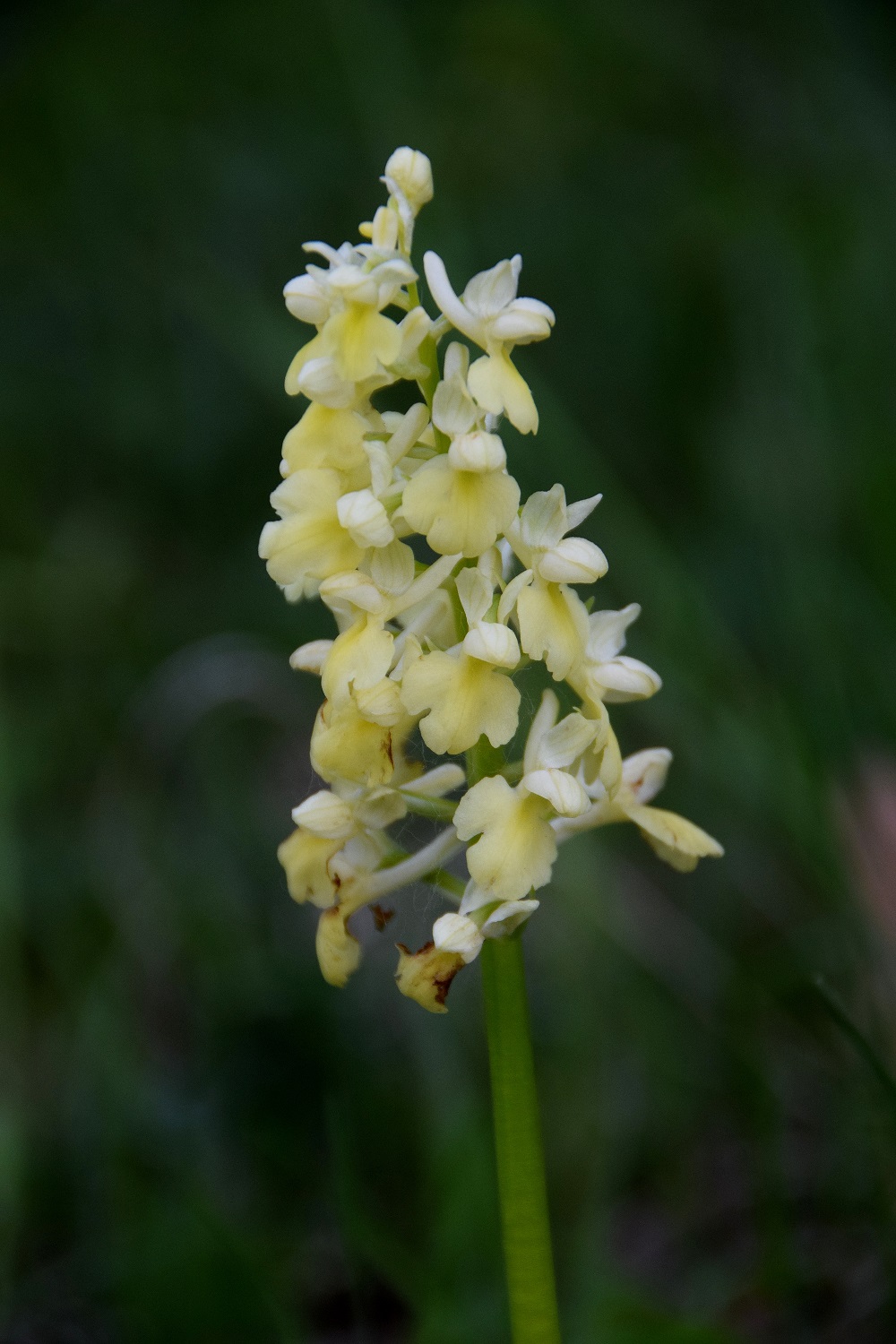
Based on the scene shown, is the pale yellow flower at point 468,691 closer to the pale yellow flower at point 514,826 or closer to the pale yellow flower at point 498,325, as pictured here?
the pale yellow flower at point 514,826

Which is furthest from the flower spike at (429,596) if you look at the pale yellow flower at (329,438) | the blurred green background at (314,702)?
the blurred green background at (314,702)

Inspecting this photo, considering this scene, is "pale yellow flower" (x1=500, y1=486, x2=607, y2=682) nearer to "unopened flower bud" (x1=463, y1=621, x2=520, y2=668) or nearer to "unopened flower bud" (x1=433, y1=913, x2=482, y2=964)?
"unopened flower bud" (x1=463, y1=621, x2=520, y2=668)

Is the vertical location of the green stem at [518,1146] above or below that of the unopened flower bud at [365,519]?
below

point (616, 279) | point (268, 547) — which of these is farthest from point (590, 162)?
point (268, 547)

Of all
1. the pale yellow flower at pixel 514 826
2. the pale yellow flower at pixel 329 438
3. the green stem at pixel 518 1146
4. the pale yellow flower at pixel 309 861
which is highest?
the pale yellow flower at pixel 329 438

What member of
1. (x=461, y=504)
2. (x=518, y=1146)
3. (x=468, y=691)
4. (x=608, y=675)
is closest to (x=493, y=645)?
(x=468, y=691)

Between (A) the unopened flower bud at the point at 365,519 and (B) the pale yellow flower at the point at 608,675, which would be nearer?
(A) the unopened flower bud at the point at 365,519
